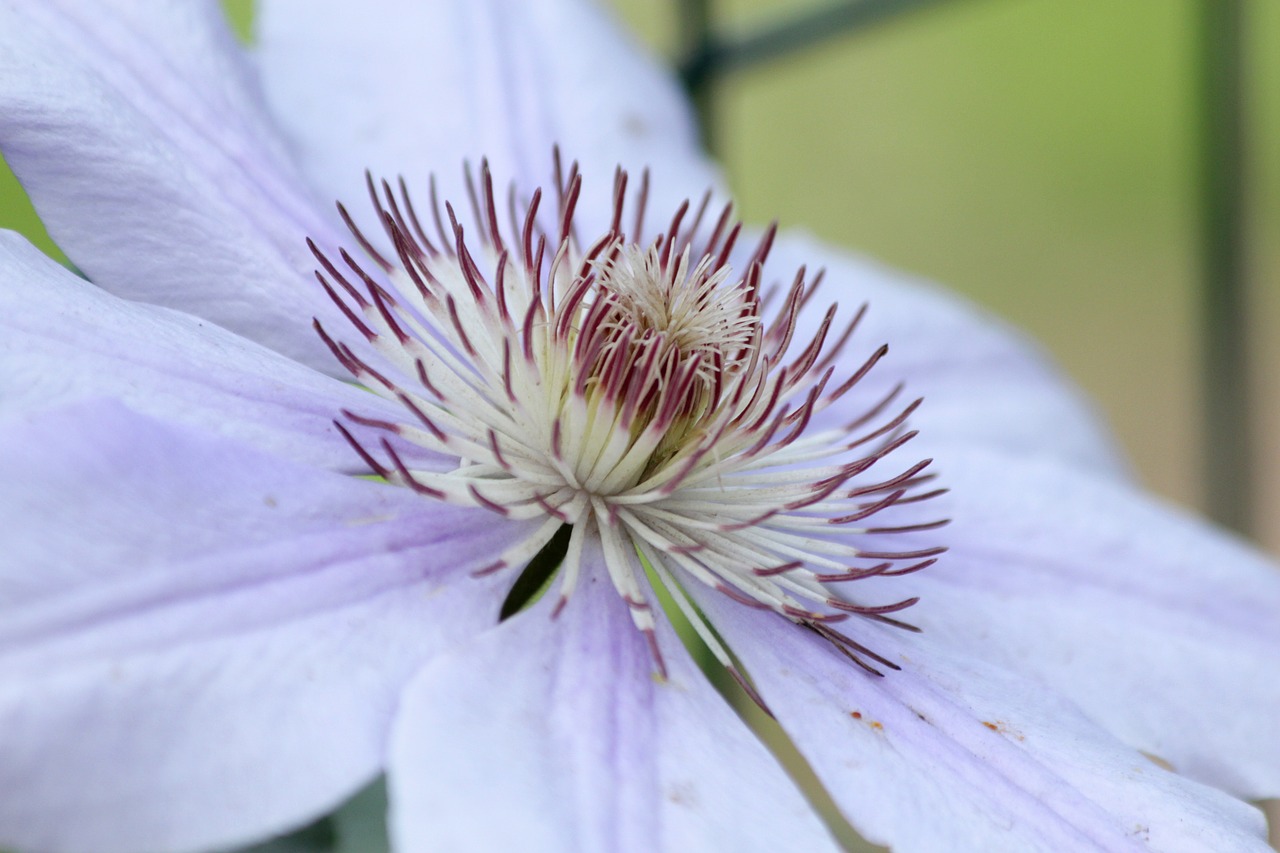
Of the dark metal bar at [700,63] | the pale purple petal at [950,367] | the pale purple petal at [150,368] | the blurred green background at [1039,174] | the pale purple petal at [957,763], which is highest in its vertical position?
the blurred green background at [1039,174]

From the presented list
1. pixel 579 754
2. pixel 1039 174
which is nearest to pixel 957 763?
pixel 579 754

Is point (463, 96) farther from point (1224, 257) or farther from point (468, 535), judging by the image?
point (1224, 257)

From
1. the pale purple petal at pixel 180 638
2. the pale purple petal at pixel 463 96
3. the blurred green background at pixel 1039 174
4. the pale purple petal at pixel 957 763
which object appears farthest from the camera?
the blurred green background at pixel 1039 174

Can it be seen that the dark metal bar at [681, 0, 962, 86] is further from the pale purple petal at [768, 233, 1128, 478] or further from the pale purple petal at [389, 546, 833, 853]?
the pale purple petal at [389, 546, 833, 853]

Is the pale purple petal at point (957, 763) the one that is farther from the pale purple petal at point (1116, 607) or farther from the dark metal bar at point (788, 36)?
the dark metal bar at point (788, 36)

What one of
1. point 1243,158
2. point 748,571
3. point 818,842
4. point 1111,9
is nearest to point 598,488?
point 748,571

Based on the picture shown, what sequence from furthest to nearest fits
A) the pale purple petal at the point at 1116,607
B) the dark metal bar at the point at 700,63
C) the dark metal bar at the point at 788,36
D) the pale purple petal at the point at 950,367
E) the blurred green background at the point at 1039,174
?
the blurred green background at the point at 1039,174, the dark metal bar at the point at 700,63, the dark metal bar at the point at 788,36, the pale purple petal at the point at 950,367, the pale purple petal at the point at 1116,607

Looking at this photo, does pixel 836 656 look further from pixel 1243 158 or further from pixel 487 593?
pixel 1243 158

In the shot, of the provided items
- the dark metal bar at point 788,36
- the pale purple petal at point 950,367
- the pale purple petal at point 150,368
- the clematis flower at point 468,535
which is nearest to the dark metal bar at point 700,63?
the dark metal bar at point 788,36
